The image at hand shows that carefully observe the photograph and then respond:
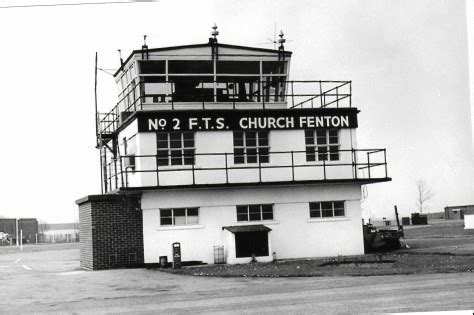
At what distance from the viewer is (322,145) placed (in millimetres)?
28172

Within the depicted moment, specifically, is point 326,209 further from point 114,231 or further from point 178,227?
point 114,231

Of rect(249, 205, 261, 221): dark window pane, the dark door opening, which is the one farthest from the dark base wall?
rect(249, 205, 261, 221): dark window pane

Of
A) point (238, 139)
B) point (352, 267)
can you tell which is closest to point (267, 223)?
point (238, 139)

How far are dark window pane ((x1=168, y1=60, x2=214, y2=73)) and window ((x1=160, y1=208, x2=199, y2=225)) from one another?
542 centimetres

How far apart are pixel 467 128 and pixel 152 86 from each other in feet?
44.7

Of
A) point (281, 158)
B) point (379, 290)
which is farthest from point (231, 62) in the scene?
point (379, 290)

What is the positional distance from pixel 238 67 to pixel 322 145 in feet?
14.6

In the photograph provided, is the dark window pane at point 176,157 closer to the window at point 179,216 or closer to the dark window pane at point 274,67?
the window at point 179,216

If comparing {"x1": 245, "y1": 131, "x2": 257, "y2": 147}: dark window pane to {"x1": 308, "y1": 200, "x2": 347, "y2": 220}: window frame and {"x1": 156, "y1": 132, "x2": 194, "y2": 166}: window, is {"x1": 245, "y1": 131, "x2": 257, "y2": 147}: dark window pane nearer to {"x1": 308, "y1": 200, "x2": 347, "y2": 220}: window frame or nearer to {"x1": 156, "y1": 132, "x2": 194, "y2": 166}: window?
{"x1": 156, "y1": 132, "x2": 194, "y2": 166}: window

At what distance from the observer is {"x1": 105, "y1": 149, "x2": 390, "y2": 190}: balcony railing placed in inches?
1045

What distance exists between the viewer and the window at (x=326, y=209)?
91.4 feet

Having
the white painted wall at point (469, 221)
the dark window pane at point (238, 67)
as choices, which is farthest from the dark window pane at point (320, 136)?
the white painted wall at point (469, 221)

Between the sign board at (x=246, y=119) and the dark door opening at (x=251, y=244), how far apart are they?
13.1ft

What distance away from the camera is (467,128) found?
717 inches
